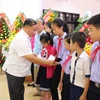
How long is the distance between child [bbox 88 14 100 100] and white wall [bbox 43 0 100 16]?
4525 mm

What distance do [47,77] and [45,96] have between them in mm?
512

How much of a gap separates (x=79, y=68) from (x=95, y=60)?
26cm

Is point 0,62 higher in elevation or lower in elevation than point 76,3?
lower

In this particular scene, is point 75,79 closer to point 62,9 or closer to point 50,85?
point 50,85

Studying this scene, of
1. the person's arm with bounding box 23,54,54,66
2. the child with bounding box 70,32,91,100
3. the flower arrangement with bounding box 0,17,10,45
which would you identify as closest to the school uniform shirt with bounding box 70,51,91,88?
the child with bounding box 70,32,91,100

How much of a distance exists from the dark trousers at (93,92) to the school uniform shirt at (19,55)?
80 cm

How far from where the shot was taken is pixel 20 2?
518 centimetres

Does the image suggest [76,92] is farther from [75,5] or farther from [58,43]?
[75,5]

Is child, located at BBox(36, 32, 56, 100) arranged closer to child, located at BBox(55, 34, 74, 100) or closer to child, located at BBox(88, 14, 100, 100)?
child, located at BBox(55, 34, 74, 100)

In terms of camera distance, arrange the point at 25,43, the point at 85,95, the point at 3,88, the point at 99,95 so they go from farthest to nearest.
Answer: the point at 3,88 < the point at 25,43 < the point at 85,95 < the point at 99,95

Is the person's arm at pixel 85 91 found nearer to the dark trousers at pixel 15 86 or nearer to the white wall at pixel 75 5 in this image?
the dark trousers at pixel 15 86

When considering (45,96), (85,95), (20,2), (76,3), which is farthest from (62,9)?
(85,95)

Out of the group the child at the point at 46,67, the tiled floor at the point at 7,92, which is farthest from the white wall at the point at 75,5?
the child at the point at 46,67

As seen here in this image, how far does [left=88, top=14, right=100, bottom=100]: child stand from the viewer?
162 centimetres
